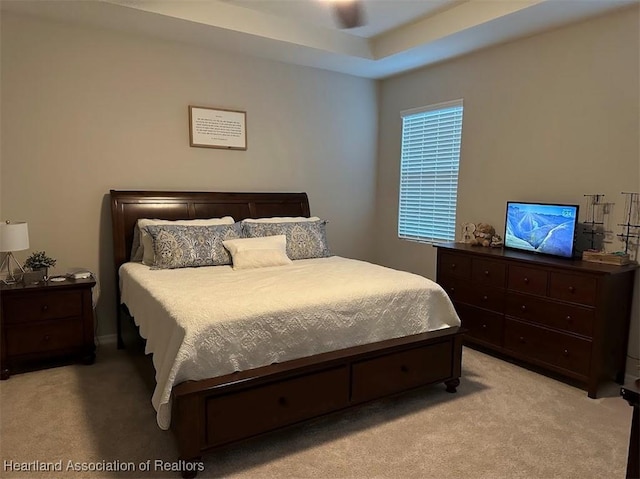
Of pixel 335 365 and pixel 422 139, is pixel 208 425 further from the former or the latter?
pixel 422 139

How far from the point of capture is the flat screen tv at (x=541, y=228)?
3277 millimetres

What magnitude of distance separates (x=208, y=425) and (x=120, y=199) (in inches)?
91.6

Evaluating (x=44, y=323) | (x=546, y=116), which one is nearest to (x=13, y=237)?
(x=44, y=323)

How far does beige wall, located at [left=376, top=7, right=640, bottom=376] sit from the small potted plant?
3496 mm

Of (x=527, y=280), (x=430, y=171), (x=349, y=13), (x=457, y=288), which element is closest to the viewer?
(x=349, y=13)

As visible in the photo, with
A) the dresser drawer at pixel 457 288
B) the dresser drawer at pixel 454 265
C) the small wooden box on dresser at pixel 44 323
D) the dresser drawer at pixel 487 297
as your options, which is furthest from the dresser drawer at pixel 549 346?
the small wooden box on dresser at pixel 44 323

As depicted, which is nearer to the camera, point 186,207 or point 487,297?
point 487,297

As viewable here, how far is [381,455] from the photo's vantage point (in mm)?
2283

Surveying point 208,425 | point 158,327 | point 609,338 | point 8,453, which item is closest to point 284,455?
point 208,425

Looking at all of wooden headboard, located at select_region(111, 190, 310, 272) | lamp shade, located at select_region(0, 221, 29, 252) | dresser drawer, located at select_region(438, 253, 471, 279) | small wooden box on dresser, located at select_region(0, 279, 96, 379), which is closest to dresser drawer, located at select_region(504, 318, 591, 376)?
dresser drawer, located at select_region(438, 253, 471, 279)

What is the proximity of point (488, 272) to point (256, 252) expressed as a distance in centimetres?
187

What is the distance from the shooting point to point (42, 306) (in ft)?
10.4

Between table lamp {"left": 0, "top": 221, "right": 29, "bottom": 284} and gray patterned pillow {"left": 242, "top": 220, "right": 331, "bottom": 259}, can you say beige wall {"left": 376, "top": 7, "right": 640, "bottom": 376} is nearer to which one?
gray patterned pillow {"left": 242, "top": 220, "right": 331, "bottom": 259}

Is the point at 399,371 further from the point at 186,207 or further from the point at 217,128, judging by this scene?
the point at 217,128
